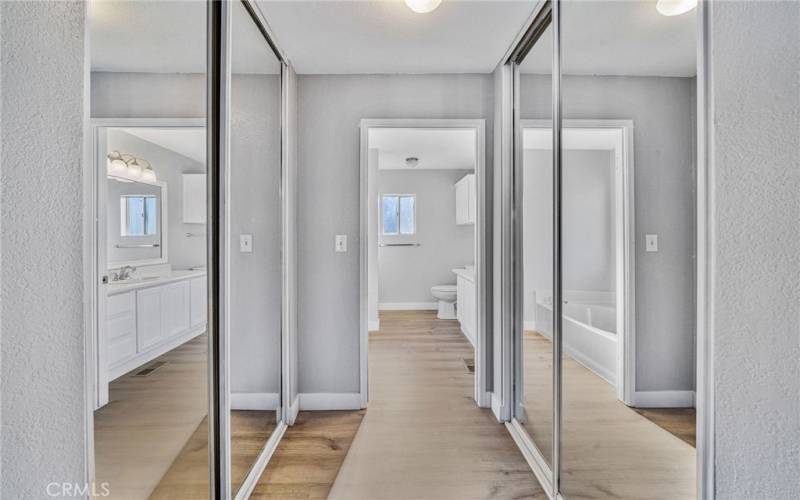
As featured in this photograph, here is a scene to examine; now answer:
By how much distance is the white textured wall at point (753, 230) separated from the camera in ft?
3.30

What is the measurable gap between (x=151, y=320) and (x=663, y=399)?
60.1 inches

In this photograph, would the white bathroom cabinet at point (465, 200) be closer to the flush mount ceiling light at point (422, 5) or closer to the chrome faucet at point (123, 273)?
the flush mount ceiling light at point (422, 5)

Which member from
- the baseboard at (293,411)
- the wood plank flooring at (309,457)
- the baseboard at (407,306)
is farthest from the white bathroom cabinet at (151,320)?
the baseboard at (407,306)

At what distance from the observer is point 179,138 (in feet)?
4.25

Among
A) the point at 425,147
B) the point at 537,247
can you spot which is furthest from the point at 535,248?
the point at 425,147

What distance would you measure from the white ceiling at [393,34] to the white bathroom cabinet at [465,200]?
9.55ft

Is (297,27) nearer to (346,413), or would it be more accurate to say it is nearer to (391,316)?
(346,413)

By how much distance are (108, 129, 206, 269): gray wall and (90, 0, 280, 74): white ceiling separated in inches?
7.9

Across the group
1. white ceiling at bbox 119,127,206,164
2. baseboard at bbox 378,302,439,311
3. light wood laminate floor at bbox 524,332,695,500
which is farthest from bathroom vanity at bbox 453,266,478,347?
white ceiling at bbox 119,127,206,164

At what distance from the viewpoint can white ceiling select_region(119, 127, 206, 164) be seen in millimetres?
1105

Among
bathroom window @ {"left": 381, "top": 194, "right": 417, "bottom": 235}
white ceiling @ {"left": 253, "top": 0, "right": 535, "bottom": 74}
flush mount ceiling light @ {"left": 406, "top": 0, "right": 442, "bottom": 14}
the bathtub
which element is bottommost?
the bathtub

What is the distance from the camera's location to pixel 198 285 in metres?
1.44

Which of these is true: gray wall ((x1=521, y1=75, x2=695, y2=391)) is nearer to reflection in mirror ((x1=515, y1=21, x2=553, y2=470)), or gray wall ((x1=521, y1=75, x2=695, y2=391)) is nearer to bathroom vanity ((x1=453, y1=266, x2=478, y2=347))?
reflection in mirror ((x1=515, y1=21, x2=553, y2=470))

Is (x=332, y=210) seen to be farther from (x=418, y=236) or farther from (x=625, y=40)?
(x=418, y=236)
